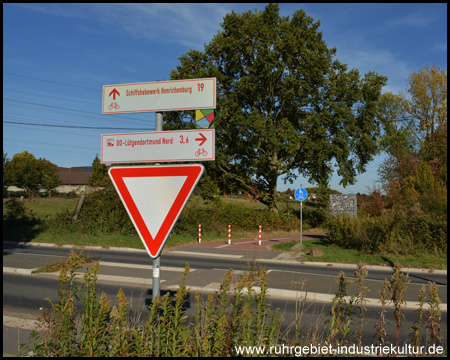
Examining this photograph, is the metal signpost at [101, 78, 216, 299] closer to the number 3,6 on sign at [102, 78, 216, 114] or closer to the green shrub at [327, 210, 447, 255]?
the number 3,6 on sign at [102, 78, 216, 114]

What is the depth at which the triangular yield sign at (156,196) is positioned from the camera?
3289 millimetres

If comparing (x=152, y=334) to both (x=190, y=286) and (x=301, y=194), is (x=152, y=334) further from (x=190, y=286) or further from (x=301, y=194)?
(x=301, y=194)

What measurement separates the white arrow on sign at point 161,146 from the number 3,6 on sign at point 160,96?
0.96ft

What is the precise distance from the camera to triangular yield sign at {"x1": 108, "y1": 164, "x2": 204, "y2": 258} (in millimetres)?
3289

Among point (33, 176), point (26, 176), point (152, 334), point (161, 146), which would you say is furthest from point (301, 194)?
point (33, 176)

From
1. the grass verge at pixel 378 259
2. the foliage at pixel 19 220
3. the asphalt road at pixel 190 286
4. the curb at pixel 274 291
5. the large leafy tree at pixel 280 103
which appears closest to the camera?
the asphalt road at pixel 190 286

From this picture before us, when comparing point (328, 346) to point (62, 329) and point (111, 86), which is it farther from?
point (111, 86)

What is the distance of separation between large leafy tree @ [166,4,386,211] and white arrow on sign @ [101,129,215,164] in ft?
76.6

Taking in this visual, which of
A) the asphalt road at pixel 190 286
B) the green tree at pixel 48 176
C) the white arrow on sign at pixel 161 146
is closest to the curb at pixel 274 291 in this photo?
the asphalt road at pixel 190 286

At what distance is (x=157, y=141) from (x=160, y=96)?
0.46 metres

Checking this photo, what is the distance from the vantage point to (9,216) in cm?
2333

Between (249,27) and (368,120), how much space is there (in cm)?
1124

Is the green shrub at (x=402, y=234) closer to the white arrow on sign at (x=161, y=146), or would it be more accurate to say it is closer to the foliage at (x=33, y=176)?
the white arrow on sign at (x=161, y=146)

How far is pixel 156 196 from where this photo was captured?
340 cm
